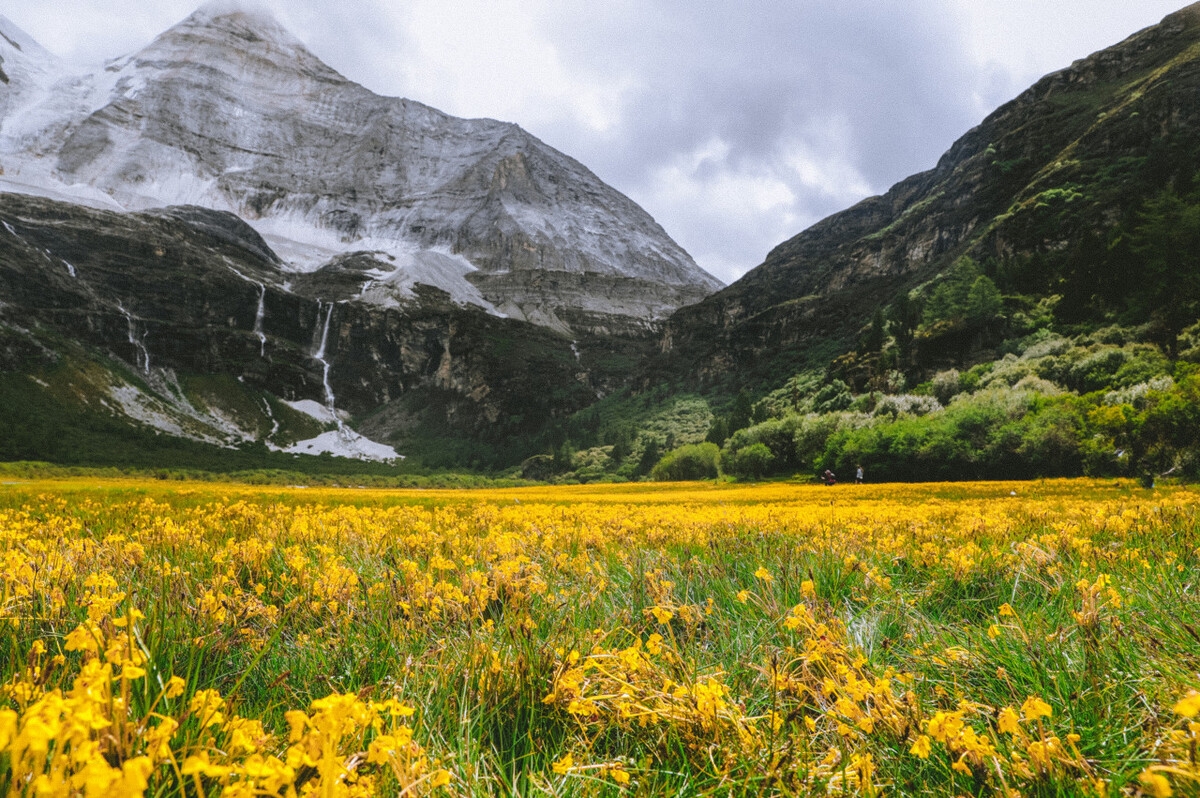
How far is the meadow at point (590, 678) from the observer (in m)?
1.22

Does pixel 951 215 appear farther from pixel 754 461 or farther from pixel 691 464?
pixel 754 461

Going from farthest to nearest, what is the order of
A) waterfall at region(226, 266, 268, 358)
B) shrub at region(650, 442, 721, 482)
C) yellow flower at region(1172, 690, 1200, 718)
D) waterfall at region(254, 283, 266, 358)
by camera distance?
waterfall at region(226, 266, 268, 358), waterfall at region(254, 283, 266, 358), shrub at region(650, 442, 721, 482), yellow flower at region(1172, 690, 1200, 718)

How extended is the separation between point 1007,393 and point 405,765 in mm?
47709

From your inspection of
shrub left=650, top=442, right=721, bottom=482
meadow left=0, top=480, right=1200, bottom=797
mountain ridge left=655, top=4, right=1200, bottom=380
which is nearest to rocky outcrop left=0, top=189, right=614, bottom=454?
mountain ridge left=655, top=4, right=1200, bottom=380

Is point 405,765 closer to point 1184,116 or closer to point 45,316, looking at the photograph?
point 1184,116

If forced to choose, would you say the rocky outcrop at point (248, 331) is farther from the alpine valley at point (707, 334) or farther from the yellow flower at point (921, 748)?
the yellow flower at point (921, 748)

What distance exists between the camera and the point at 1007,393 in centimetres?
3834

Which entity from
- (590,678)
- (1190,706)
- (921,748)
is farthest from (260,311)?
(1190,706)

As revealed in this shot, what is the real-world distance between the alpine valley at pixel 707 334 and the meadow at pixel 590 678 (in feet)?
83.7

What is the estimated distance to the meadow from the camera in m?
1.22

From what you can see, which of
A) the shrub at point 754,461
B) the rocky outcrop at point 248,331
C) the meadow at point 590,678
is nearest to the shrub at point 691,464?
the shrub at point 754,461

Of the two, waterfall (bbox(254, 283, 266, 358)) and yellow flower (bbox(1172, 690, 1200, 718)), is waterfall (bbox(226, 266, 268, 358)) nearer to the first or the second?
waterfall (bbox(254, 283, 266, 358))

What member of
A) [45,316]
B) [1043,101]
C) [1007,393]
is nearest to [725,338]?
[1043,101]

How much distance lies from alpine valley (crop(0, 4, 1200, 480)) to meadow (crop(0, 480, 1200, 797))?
2552 cm
